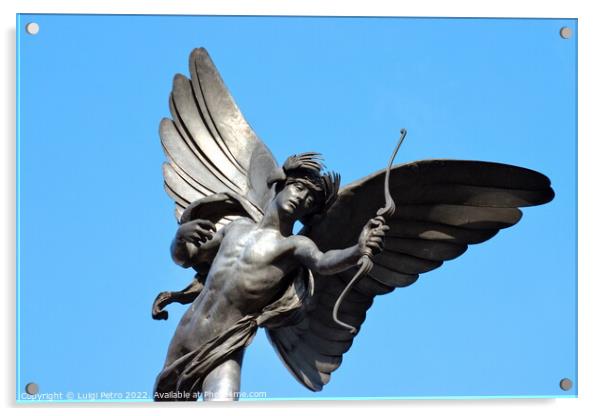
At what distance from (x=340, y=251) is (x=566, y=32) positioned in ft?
7.59

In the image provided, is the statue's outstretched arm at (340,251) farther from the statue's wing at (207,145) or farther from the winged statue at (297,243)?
the statue's wing at (207,145)

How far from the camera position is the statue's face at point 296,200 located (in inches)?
577

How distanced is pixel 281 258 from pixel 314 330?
966mm

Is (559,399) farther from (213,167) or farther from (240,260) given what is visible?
(213,167)

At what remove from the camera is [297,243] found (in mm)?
14516

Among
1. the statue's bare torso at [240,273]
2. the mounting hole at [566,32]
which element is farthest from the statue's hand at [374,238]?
the mounting hole at [566,32]

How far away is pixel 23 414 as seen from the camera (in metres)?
13.4

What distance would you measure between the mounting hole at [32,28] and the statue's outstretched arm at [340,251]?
2.37 m

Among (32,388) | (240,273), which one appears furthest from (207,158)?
(32,388)

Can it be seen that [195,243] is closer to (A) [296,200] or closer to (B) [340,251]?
(A) [296,200]

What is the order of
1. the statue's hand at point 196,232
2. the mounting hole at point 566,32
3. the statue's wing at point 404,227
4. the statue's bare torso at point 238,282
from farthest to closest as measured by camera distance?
the statue's hand at point 196,232
the statue's wing at point 404,227
the statue's bare torso at point 238,282
the mounting hole at point 566,32

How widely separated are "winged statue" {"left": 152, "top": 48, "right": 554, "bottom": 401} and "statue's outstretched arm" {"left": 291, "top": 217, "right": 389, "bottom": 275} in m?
0.01
